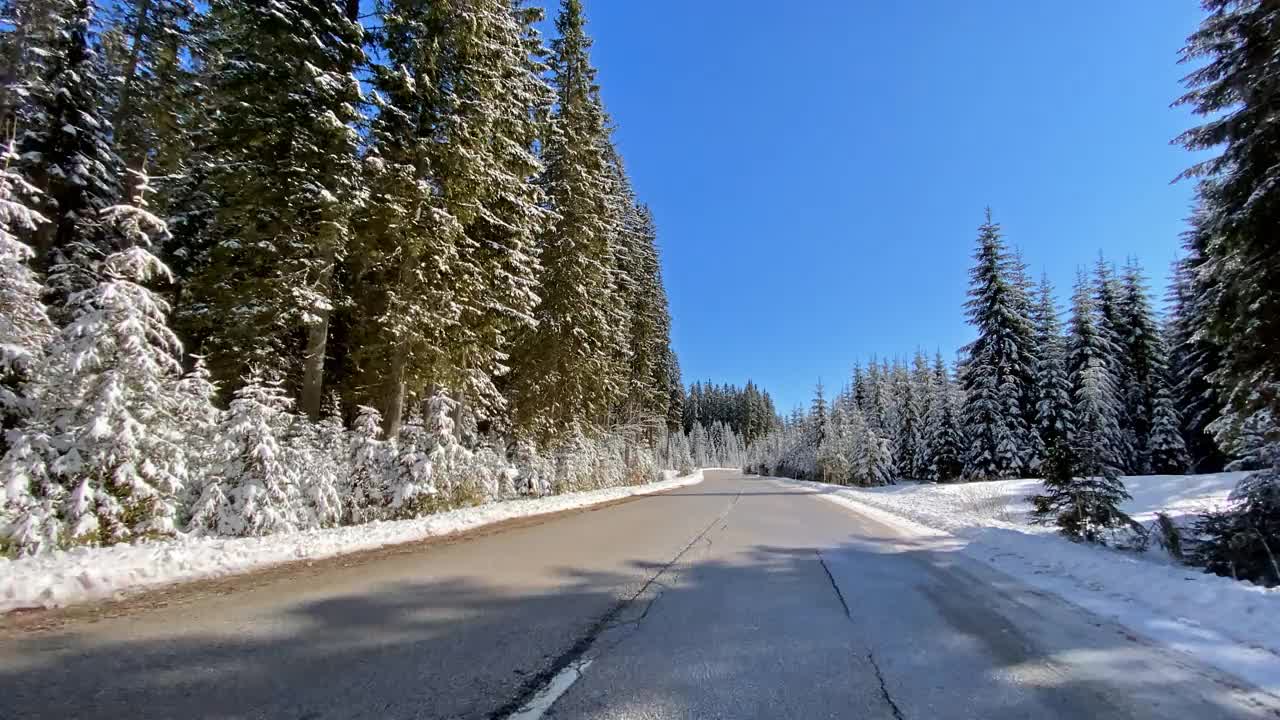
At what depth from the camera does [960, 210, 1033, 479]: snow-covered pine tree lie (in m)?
31.0

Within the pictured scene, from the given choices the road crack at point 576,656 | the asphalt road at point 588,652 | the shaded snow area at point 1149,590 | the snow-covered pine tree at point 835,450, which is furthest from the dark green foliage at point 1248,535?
the snow-covered pine tree at point 835,450

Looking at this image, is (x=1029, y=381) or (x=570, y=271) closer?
(x=570, y=271)

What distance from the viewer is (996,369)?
31.5 metres

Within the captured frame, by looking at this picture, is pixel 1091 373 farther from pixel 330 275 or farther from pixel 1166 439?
pixel 330 275

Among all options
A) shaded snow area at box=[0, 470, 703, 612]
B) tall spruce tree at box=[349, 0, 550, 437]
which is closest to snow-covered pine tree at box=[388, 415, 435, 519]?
tall spruce tree at box=[349, 0, 550, 437]

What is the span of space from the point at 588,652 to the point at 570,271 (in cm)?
1874

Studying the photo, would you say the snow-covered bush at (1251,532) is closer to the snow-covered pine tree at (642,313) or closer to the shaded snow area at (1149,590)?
the shaded snow area at (1149,590)

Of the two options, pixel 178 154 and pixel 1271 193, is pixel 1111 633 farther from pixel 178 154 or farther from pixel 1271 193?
pixel 178 154

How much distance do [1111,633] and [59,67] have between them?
24948mm

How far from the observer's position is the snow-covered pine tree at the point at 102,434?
6180 mm

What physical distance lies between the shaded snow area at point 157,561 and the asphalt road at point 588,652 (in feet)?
1.34

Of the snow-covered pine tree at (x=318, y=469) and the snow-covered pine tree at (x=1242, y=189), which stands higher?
the snow-covered pine tree at (x=1242, y=189)

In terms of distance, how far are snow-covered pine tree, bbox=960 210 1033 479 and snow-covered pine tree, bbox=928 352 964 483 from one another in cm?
644

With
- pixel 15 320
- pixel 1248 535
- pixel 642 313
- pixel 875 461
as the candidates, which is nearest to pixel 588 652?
pixel 15 320
